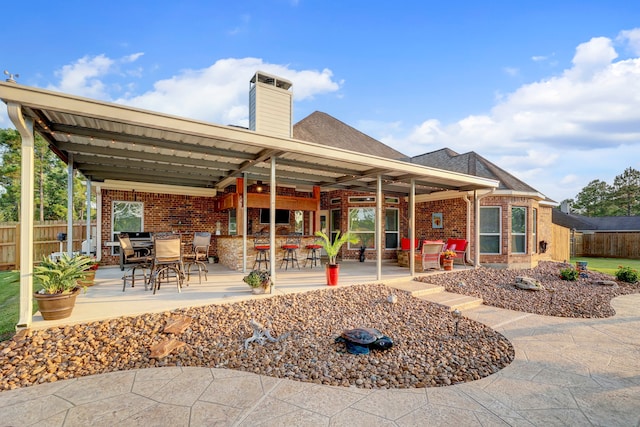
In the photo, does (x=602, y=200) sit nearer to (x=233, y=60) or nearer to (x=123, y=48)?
(x=233, y=60)

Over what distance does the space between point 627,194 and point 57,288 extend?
151 feet

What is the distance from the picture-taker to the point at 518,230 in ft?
34.1

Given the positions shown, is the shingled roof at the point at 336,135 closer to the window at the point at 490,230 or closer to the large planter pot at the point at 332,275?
the window at the point at 490,230

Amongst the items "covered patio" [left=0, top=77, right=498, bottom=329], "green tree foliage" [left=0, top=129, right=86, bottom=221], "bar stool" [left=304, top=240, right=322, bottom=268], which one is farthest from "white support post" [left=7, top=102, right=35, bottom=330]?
"green tree foliage" [left=0, top=129, right=86, bottom=221]

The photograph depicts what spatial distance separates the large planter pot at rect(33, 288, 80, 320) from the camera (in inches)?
147

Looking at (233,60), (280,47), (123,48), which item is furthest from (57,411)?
(233,60)

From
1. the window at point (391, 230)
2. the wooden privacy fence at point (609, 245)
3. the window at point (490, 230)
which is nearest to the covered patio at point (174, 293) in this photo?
the window at point (391, 230)

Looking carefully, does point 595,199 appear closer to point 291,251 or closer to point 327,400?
point 291,251

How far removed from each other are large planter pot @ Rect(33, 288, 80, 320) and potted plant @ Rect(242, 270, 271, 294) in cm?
250

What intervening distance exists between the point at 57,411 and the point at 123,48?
31.1ft

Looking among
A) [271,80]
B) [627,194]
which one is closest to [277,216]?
[271,80]

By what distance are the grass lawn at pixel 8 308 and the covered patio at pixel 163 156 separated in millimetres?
696

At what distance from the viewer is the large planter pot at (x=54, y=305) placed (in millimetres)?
3734

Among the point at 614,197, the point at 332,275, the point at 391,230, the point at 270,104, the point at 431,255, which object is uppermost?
the point at 270,104
